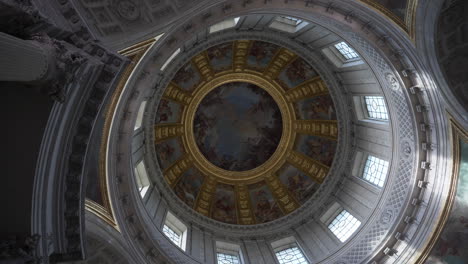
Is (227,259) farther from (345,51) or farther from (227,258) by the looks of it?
(345,51)

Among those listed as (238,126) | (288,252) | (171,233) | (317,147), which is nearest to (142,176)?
(171,233)

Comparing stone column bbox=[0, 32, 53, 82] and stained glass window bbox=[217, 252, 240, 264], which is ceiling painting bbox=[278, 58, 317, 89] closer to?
stained glass window bbox=[217, 252, 240, 264]

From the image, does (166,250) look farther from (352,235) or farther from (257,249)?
(352,235)

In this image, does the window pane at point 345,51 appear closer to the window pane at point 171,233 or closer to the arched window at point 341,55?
the arched window at point 341,55

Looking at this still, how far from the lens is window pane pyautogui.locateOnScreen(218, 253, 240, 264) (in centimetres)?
1920

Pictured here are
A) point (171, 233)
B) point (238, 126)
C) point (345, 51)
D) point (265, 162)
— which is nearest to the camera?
point (171, 233)

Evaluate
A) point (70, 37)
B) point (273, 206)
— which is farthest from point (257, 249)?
point (70, 37)

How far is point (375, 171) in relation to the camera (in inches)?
742

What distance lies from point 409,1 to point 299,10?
12.2 feet

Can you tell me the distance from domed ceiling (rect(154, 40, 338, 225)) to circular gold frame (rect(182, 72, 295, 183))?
0.07 metres

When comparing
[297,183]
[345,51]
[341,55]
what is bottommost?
[297,183]

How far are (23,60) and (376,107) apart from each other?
1690 centimetres

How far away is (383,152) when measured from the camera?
714 inches

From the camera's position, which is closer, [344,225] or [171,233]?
[171,233]
